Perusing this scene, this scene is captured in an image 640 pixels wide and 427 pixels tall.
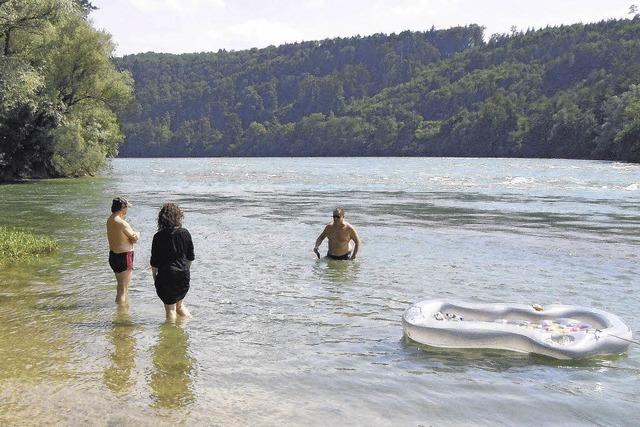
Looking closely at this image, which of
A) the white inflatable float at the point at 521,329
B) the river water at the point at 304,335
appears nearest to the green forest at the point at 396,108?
the river water at the point at 304,335

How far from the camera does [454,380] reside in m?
7.25

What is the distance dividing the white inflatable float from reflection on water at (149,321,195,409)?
2.77 metres

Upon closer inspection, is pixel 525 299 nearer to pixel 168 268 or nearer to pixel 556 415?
pixel 556 415

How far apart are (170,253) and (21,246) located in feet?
24.5

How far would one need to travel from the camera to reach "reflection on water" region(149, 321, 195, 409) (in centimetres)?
650

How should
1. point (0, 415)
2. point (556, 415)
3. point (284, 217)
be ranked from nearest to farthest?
point (0, 415) < point (556, 415) < point (284, 217)

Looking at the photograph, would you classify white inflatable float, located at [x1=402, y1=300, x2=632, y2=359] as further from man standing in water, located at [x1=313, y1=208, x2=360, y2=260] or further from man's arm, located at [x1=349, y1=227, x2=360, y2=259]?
man standing in water, located at [x1=313, y1=208, x2=360, y2=260]

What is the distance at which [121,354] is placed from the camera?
25.8 ft

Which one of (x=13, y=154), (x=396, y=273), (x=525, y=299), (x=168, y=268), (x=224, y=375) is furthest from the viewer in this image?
(x=13, y=154)

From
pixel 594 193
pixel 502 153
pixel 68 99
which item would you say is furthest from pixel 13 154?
pixel 502 153

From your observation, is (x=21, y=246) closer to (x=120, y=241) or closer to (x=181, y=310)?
(x=120, y=241)

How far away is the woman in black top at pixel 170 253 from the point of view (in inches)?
344

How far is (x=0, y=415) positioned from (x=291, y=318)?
4.57 metres

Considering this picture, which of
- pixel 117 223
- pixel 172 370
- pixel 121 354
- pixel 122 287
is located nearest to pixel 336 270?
pixel 122 287
